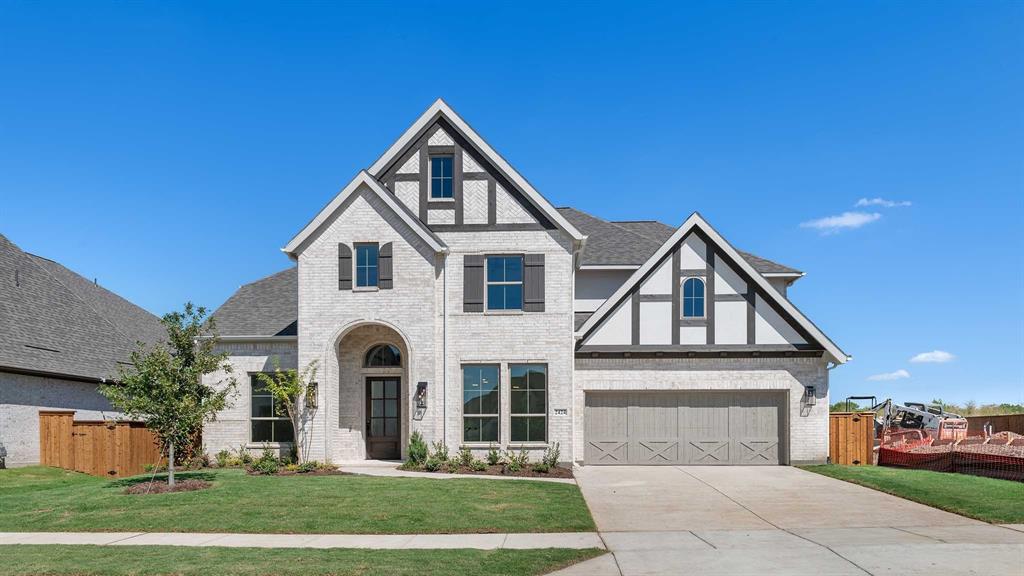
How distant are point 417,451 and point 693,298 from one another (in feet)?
29.2

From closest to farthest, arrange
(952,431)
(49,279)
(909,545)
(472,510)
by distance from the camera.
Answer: (909,545) → (472,510) → (952,431) → (49,279)

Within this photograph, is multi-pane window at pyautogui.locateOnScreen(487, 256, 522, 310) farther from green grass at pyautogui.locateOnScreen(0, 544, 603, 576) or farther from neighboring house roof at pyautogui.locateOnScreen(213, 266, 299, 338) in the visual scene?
green grass at pyautogui.locateOnScreen(0, 544, 603, 576)

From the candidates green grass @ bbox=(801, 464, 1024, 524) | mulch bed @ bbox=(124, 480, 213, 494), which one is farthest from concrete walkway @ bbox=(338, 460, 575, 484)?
green grass @ bbox=(801, 464, 1024, 524)

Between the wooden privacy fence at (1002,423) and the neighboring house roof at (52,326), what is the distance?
99.0 feet

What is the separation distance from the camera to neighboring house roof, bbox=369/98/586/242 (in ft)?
66.7

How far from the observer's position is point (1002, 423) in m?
27.5

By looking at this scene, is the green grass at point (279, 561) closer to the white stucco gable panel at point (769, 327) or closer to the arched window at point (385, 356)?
the arched window at point (385, 356)

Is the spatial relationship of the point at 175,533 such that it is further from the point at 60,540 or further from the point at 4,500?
the point at 4,500

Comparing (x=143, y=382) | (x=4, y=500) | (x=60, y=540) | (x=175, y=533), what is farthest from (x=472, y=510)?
(x=4, y=500)

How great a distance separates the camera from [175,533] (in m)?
11.9

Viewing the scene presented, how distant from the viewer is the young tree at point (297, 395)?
64.8ft

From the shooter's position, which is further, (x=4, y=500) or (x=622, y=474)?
(x=622, y=474)

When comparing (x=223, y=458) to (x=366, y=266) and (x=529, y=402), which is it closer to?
(x=366, y=266)

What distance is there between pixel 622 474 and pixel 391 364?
7299 mm
